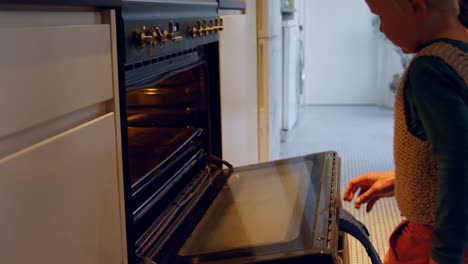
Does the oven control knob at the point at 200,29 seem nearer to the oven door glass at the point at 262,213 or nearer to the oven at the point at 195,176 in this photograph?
the oven at the point at 195,176

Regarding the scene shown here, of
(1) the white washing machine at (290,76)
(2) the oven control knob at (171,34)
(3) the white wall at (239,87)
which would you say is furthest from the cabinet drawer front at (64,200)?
(1) the white washing machine at (290,76)

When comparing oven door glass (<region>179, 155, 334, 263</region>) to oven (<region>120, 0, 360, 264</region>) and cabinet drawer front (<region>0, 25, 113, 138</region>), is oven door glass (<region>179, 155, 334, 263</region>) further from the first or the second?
cabinet drawer front (<region>0, 25, 113, 138</region>)

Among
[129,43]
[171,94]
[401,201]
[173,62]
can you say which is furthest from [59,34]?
[171,94]

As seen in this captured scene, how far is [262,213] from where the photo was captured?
1.23 m

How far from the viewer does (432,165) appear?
3.16 feet

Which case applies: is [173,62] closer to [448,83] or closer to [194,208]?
[194,208]

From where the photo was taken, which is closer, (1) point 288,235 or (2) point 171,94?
(1) point 288,235

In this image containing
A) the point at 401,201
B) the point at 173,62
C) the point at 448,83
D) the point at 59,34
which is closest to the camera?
the point at 59,34

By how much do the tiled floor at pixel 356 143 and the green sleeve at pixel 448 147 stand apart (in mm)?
1572

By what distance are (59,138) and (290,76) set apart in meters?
3.95

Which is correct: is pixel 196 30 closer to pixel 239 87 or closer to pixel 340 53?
pixel 239 87

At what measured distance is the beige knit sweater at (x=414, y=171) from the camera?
965mm

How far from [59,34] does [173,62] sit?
0.50m

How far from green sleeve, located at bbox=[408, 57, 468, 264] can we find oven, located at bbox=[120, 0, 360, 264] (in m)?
0.19
